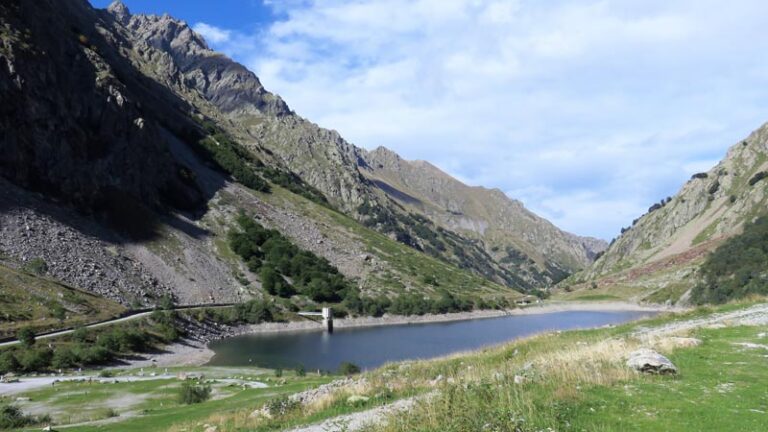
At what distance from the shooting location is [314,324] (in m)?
118

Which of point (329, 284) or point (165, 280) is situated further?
point (329, 284)

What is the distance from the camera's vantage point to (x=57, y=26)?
135 m

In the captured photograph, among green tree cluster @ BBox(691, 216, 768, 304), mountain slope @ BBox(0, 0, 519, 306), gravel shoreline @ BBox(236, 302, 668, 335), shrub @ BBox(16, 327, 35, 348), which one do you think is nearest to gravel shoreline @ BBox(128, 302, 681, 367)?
gravel shoreline @ BBox(236, 302, 668, 335)

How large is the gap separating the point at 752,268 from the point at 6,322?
139125mm

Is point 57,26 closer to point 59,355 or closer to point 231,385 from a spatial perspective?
point 59,355

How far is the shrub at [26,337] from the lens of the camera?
57.3m

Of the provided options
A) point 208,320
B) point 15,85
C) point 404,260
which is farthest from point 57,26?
point 404,260

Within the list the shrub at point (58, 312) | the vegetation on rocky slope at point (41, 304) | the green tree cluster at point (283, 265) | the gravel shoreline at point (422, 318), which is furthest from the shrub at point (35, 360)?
the green tree cluster at point (283, 265)

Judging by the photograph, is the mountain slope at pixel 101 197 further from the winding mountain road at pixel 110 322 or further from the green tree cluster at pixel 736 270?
the green tree cluster at pixel 736 270

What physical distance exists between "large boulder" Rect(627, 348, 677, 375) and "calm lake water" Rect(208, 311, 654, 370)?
1829 inches

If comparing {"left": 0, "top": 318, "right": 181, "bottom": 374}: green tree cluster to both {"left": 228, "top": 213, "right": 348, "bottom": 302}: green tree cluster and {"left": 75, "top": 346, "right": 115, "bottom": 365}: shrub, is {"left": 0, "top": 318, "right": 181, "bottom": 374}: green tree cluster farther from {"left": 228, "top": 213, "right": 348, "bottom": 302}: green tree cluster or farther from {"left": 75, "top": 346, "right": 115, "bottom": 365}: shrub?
{"left": 228, "top": 213, "right": 348, "bottom": 302}: green tree cluster

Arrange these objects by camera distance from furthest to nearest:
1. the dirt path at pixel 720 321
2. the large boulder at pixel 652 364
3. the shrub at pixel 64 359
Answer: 1. the shrub at pixel 64 359
2. the dirt path at pixel 720 321
3. the large boulder at pixel 652 364

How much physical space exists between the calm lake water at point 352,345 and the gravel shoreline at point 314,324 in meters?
2.83

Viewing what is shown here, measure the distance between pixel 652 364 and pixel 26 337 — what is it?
214 feet
